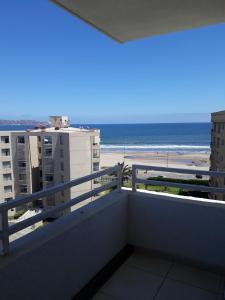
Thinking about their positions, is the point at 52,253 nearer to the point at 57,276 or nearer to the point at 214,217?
the point at 57,276

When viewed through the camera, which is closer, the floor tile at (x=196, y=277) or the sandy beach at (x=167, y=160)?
the floor tile at (x=196, y=277)

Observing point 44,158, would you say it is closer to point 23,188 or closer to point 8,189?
point 23,188

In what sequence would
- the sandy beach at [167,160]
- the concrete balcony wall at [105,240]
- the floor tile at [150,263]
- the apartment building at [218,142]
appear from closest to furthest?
the concrete balcony wall at [105,240]
the floor tile at [150,263]
the apartment building at [218,142]
the sandy beach at [167,160]

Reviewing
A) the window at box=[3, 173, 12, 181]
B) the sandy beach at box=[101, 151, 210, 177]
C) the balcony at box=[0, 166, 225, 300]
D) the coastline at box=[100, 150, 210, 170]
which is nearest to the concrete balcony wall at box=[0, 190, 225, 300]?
the balcony at box=[0, 166, 225, 300]

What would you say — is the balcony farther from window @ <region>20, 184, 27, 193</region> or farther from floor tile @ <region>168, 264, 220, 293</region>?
window @ <region>20, 184, 27, 193</region>

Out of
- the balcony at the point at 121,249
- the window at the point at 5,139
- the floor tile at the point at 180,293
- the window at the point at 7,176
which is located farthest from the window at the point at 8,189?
the floor tile at the point at 180,293

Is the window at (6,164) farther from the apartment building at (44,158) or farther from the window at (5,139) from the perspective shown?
the window at (5,139)

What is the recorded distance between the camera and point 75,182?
1743 millimetres

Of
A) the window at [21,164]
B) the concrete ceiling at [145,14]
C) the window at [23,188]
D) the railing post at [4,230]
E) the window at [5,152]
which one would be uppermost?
the concrete ceiling at [145,14]

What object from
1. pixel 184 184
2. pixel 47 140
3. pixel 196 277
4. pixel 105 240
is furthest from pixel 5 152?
pixel 196 277

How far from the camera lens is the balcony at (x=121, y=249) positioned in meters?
1.37

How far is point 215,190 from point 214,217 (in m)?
0.24

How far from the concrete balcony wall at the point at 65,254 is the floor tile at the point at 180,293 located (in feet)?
1.81

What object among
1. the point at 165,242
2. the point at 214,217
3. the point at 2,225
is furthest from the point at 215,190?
the point at 2,225
